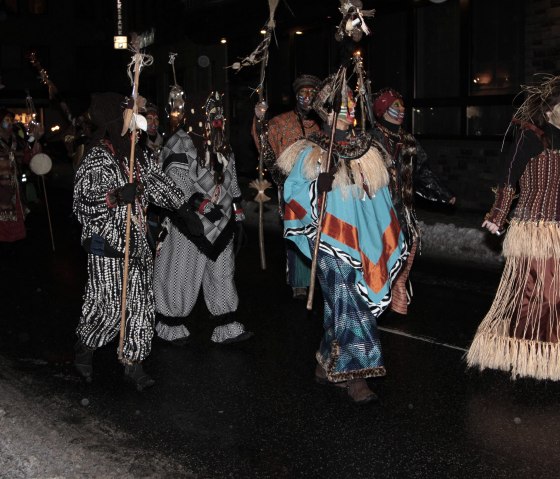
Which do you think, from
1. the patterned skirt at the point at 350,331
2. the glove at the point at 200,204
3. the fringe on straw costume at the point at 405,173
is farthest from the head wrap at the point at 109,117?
the fringe on straw costume at the point at 405,173

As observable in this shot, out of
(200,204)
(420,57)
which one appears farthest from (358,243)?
(420,57)

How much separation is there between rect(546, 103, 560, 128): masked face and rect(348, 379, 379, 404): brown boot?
204cm

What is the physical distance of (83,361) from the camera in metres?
6.37

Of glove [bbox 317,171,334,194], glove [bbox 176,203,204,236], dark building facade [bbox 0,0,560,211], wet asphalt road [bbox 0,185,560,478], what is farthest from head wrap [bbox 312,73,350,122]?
wet asphalt road [bbox 0,185,560,478]

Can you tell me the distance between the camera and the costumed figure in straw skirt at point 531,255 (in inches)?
233

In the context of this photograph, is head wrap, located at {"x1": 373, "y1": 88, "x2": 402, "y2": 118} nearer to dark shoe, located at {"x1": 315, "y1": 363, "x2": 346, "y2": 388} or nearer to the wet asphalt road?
the wet asphalt road

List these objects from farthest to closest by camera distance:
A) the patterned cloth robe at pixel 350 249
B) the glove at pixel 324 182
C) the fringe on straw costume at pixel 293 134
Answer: the fringe on straw costume at pixel 293 134 < the patterned cloth robe at pixel 350 249 < the glove at pixel 324 182

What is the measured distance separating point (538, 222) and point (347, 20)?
1767mm

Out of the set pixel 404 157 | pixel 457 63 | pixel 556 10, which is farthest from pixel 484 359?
pixel 457 63

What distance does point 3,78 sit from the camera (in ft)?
159

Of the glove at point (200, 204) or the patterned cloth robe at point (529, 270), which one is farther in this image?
the glove at point (200, 204)

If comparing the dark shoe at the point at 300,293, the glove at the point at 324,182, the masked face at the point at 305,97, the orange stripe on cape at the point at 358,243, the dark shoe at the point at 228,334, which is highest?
the masked face at the point at 305,97

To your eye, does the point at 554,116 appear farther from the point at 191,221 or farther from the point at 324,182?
the point at 191,221

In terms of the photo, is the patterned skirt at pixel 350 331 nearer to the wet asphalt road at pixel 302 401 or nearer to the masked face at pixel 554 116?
the wet asphalt road at pixel 302 401
